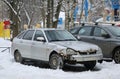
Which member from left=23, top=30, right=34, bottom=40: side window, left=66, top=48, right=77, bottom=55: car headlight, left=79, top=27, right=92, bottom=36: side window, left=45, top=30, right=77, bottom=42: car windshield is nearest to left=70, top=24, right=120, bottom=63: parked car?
left=79, top=27, right=92, bottom=36: side window

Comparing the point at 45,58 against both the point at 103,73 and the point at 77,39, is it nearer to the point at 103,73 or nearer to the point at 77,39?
the point at 77,39

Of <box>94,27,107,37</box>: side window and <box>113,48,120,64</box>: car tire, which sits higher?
<box>94,27,107,37</box>: side window

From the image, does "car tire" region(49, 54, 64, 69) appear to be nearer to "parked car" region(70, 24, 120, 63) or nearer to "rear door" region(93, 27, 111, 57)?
"parked car" region(70, 24, 120, 63)

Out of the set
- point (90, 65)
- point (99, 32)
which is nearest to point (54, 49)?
point (90, 65)

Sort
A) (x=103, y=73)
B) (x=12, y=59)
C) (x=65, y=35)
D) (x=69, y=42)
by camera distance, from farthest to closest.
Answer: (x=12, y=59), (x=65, y=35), (x=69, y=42), (x=103, y=73)

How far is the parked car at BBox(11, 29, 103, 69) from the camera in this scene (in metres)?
13.2

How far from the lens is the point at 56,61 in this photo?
13.5 m

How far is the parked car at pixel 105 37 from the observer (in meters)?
15.4

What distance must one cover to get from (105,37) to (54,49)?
3.05m

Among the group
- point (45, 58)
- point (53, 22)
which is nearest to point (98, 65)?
point (45, 58)

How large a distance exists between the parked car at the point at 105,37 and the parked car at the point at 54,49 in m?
1.29

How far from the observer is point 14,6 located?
28.0 m

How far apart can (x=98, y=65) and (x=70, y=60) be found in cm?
237

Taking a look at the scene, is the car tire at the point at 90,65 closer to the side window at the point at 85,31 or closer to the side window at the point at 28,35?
the side window at the point at 28,35
